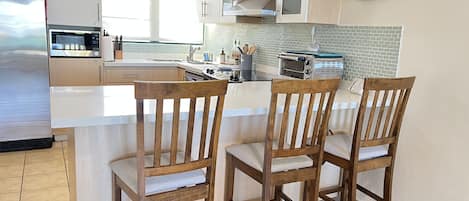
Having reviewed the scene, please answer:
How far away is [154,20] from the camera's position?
15.9 feet

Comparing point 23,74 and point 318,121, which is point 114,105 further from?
point 23,74

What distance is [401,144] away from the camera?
2428 millimetres

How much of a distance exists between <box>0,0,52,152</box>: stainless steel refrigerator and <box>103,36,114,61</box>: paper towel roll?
68cm

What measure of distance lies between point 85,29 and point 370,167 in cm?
328

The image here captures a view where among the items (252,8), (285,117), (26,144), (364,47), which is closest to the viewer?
(285,117)

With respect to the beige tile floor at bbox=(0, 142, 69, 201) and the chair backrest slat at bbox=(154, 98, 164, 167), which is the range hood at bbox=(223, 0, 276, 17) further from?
the beige tile floor at bbox=(0, 142, 69, 201)

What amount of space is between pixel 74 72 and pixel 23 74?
52cm

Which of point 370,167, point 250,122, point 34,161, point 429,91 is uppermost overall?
point 429,91

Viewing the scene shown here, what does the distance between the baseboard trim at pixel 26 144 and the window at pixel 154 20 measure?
153cm

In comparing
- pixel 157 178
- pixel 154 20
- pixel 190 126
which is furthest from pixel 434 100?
pixel 154 20

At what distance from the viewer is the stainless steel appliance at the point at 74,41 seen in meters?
3.95

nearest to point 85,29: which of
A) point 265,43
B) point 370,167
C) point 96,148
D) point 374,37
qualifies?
point 265,43

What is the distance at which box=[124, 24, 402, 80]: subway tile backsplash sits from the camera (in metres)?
2.52

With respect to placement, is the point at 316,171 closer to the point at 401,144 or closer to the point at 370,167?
the point at 370,167
